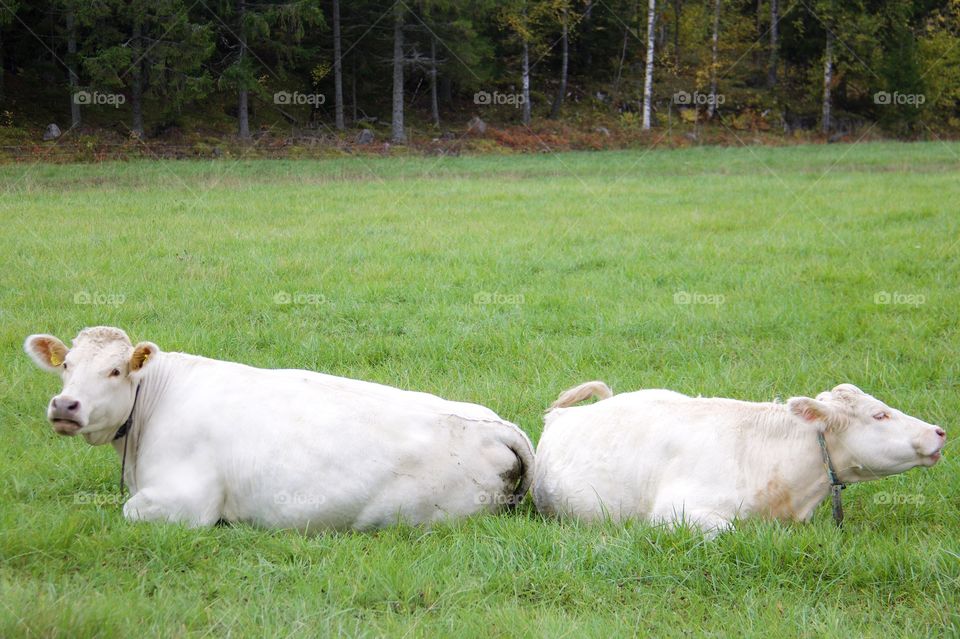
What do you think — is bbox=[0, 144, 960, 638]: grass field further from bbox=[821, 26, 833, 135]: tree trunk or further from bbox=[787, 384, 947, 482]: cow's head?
bbox=[821, 26, 833, 135]: tree trunk

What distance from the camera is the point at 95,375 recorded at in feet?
16.8

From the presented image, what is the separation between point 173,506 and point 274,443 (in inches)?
24.7

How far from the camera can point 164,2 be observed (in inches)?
1222

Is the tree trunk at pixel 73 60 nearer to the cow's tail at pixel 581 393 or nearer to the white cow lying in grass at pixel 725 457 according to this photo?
the cow's tail at pixel 581 393

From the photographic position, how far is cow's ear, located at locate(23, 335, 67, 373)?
5281mm

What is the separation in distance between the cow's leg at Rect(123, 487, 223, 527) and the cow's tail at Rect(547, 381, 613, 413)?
242 cm

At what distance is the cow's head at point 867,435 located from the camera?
16.0ft

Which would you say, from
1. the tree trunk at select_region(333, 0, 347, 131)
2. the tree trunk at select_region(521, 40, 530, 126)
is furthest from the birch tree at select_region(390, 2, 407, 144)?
the tree trunk at select_region(521, 40, 530, 126)

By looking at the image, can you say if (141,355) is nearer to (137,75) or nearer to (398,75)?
(137,75)

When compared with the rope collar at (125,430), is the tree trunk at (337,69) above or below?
above

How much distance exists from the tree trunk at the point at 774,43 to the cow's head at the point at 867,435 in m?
49.3

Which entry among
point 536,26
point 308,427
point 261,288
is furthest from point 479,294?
point 536,26

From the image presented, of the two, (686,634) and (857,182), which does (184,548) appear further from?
(857,182)

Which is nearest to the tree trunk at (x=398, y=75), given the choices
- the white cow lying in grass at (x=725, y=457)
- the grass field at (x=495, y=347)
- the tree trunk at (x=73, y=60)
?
the tree trunk at (x=73, y=60)
